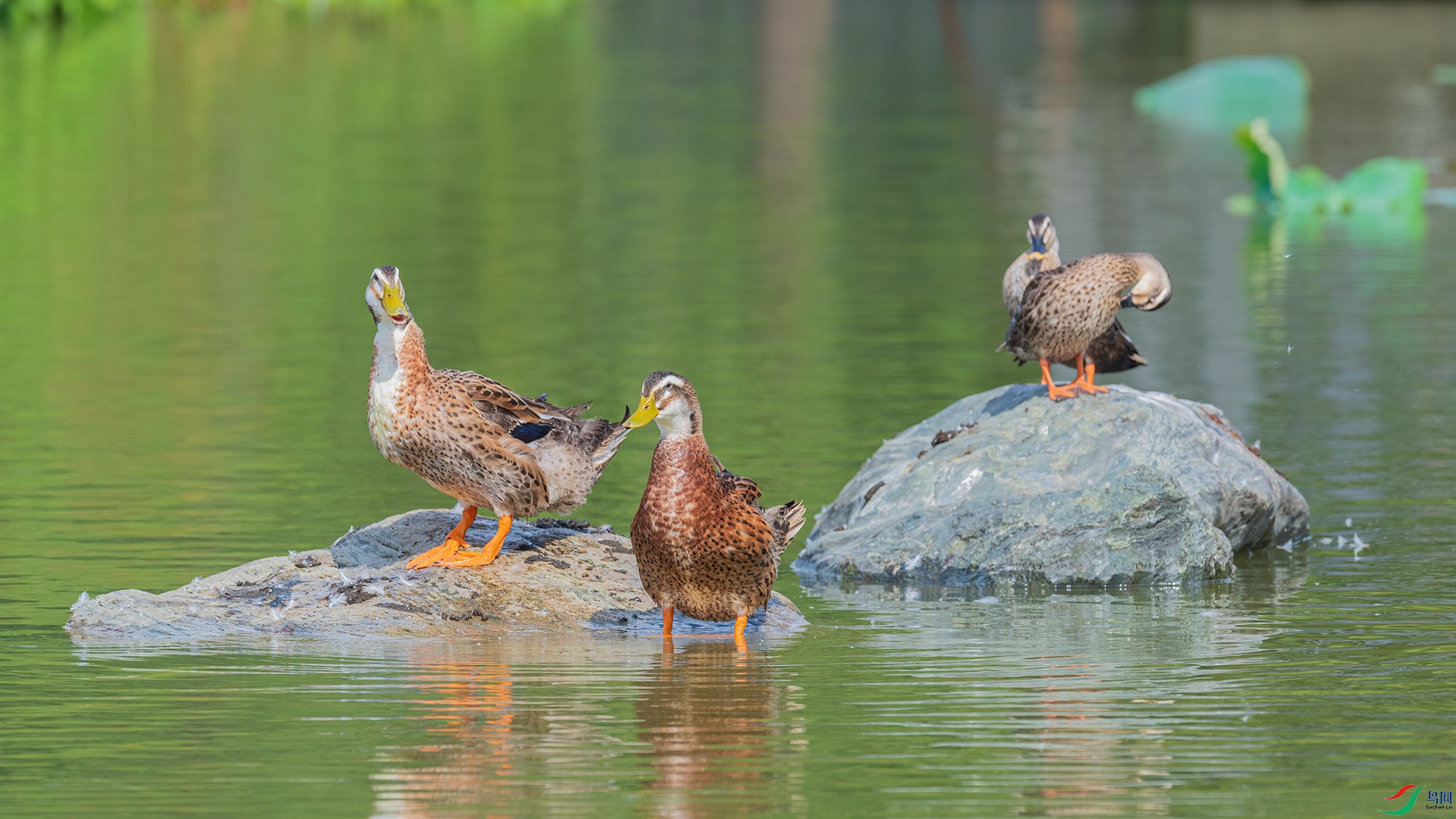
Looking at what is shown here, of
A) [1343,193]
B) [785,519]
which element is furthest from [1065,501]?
[1343,193]

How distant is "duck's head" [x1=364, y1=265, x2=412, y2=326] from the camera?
11.4 metres

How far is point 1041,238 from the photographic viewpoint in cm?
1438

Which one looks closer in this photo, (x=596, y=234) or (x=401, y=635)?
(x=401, y=635)

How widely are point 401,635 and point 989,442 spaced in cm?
446

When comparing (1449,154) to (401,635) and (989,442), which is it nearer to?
(989,442)

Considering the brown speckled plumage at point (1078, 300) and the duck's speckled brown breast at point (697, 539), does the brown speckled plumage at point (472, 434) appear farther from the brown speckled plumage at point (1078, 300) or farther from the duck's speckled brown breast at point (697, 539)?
the brown speckled plumage at point (1078, 300)

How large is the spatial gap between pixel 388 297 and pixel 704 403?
8.20m

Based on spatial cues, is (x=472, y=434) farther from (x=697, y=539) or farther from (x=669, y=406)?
(x=697, y=539)

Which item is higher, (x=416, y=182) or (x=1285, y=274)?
(x=416, y=182)

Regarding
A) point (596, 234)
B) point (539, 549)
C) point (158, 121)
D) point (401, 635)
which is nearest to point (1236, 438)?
point (539, 549)

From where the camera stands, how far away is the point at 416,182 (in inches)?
1534

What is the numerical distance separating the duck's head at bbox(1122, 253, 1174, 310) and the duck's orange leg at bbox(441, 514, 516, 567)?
4.30 meters
